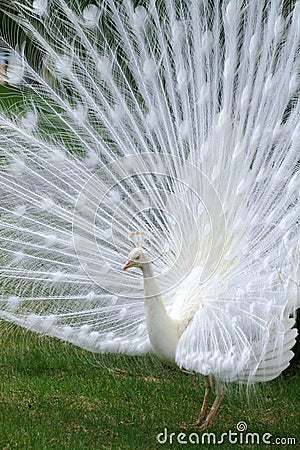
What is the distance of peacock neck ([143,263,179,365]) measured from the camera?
177 inches

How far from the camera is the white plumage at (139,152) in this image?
495 centimetres

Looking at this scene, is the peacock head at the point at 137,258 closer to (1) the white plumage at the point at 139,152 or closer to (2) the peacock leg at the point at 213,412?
(1) the white plumage at the point at 139,152

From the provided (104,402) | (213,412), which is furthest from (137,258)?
(104,402)

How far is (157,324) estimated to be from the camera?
4500 mm

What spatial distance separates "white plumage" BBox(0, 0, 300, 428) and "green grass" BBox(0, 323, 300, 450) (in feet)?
1.64

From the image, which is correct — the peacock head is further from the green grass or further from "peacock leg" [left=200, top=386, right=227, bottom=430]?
"peacock leg" [left=200, top=386, right=227, bottom=430]

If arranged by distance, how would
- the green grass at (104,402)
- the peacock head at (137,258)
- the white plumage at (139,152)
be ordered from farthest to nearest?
1. the white plumage at (139,152)
2. the green grass at (104,402)
3. the peacock head at (137,258)

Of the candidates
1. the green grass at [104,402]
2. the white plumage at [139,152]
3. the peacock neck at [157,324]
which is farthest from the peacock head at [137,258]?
the green grass at [104,402]

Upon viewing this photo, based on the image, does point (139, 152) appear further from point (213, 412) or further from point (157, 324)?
point (213, 412)

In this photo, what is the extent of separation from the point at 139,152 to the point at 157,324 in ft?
4.00

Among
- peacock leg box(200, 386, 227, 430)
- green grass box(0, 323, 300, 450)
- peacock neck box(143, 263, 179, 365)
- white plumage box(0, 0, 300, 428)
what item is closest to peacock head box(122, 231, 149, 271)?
peacock neck box(143, 263, 179, 365)

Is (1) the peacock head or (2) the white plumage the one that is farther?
(2) the white plumage

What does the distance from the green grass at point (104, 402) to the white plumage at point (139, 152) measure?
500 mm

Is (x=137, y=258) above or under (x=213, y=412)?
above
